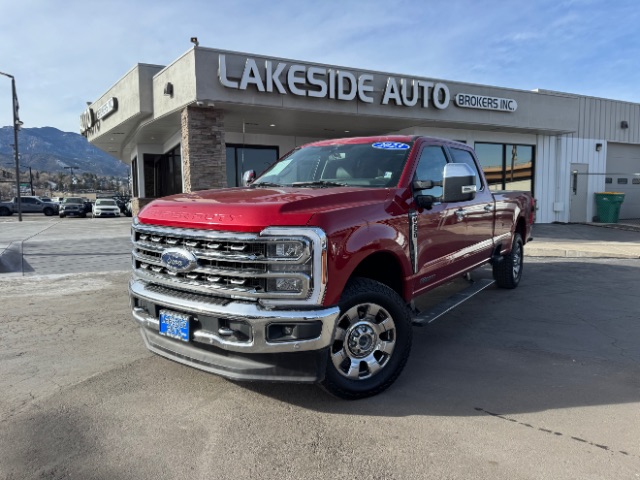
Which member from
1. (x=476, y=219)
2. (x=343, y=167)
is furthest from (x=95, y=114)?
(x=476, y=219)

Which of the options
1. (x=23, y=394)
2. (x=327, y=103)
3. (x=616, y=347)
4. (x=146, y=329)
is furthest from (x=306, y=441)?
(x=327, y=103)

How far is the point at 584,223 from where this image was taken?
18703mm

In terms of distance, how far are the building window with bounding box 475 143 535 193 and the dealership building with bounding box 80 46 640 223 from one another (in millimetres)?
39

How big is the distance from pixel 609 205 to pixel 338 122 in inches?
454

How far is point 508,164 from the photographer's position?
18172 mm

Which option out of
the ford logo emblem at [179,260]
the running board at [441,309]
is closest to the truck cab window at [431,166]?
the running board at [441,309]

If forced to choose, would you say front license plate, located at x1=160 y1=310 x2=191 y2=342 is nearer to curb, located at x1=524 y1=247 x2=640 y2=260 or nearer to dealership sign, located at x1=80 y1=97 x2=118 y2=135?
curb, located at x1=524 y1=247 x2=640 y2=260

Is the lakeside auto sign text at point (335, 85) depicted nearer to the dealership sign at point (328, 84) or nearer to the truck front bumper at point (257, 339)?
the dealership sign at point (328, 84)

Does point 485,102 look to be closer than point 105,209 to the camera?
Yes

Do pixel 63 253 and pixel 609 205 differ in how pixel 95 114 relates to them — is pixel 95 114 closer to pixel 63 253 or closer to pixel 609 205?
pixel 63 253

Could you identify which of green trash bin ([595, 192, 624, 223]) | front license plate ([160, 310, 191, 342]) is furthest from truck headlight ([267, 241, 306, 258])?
green trash bin ([595, 192, 624, 223])

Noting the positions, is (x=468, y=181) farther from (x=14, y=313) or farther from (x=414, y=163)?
(x=14, y=313)

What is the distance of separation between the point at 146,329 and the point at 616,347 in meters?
4.35

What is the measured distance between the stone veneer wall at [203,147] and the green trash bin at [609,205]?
15.0 m
